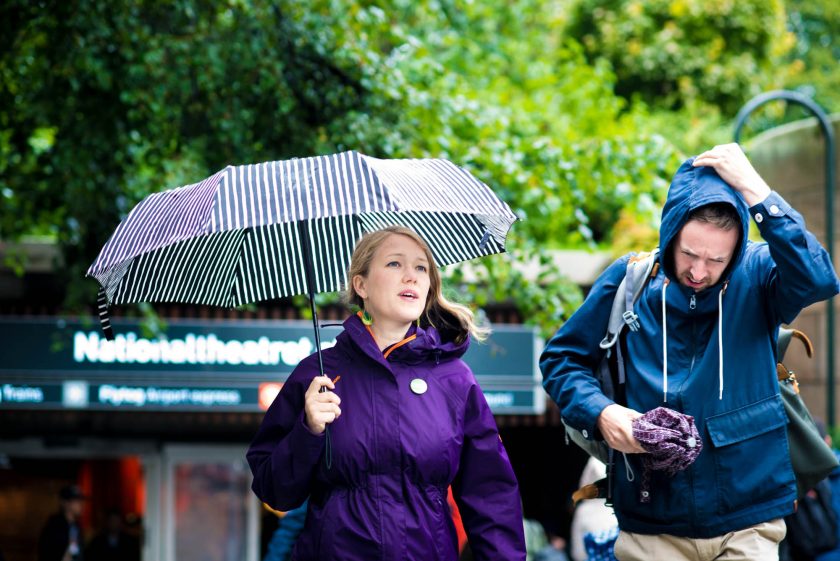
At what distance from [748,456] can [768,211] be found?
2.50 ft

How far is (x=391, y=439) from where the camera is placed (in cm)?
381

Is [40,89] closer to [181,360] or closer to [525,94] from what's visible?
[181,360]

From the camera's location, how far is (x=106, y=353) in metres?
11.5

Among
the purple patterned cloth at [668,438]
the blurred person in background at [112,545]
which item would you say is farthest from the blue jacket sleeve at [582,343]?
the blurred person in background at [112,545]

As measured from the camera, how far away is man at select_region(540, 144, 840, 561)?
371cm

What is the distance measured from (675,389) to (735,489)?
350mm

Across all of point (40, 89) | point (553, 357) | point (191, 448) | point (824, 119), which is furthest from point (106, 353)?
point (553, 357)

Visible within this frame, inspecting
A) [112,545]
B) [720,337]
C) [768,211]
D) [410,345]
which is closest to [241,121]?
[410,345]

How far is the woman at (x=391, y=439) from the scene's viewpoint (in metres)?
3.79

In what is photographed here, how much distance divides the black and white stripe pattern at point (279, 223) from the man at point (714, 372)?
63 cm

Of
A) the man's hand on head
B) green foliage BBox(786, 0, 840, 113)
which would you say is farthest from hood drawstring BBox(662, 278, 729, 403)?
green foliage BBox(786, 0, 840, 113)

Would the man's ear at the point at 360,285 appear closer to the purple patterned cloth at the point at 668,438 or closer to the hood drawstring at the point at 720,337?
the purple patterned cloth at the point at 668,438

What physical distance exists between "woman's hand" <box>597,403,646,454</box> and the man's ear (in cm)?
91

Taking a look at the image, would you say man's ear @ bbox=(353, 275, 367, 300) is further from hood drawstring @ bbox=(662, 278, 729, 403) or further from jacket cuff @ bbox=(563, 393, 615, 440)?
hood drawstring @ bbox=(662, 278, 729, 403)
